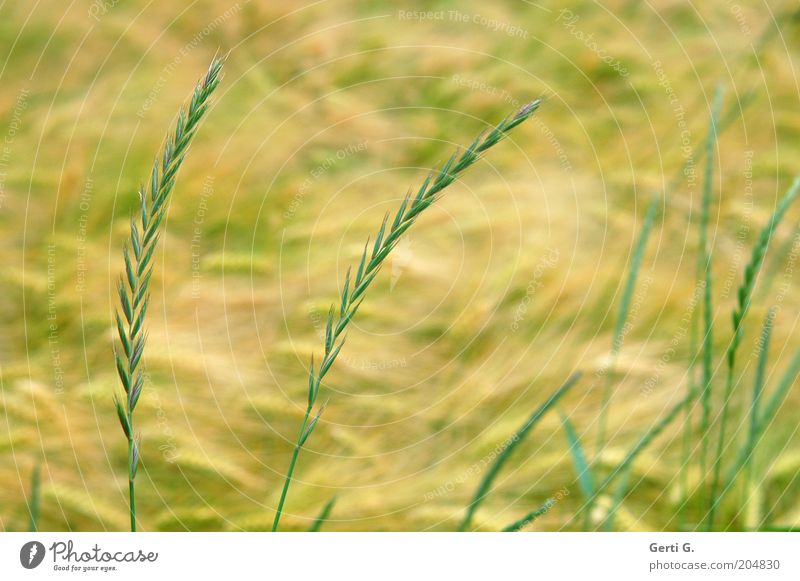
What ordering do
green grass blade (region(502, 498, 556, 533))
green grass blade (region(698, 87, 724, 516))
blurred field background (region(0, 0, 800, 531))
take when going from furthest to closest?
blurred field background (region(0, 0, 800, 531))
green grass blade (region(698, 87, 724, 516))
green grass blade (region(502, 498, 556, 533))

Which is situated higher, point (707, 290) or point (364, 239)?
point (364, 239)

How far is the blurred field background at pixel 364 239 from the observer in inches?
24.0

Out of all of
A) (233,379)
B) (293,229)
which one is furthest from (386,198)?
A: (233,379)

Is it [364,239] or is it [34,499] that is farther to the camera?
[364,239]

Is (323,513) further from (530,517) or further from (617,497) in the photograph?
(617,497)

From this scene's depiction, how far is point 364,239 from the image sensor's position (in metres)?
0.69

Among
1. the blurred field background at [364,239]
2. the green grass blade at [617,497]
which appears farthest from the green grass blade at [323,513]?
the green grass blade at [617,497]

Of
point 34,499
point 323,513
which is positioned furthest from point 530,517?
point 34,499

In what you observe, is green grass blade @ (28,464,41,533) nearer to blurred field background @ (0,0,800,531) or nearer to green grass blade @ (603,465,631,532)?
blurred field background @ (0,0,800,531)

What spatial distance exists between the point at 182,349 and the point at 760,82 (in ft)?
1.96

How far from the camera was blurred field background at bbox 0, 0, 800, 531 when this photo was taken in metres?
0.61

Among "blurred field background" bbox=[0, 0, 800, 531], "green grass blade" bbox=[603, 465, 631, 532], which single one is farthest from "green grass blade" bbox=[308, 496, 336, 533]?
"green grass blade" bbox=[603, 465, 631, 532]

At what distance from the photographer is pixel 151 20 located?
2.28 ft

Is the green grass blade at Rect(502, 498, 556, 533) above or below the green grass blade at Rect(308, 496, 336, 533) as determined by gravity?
below
